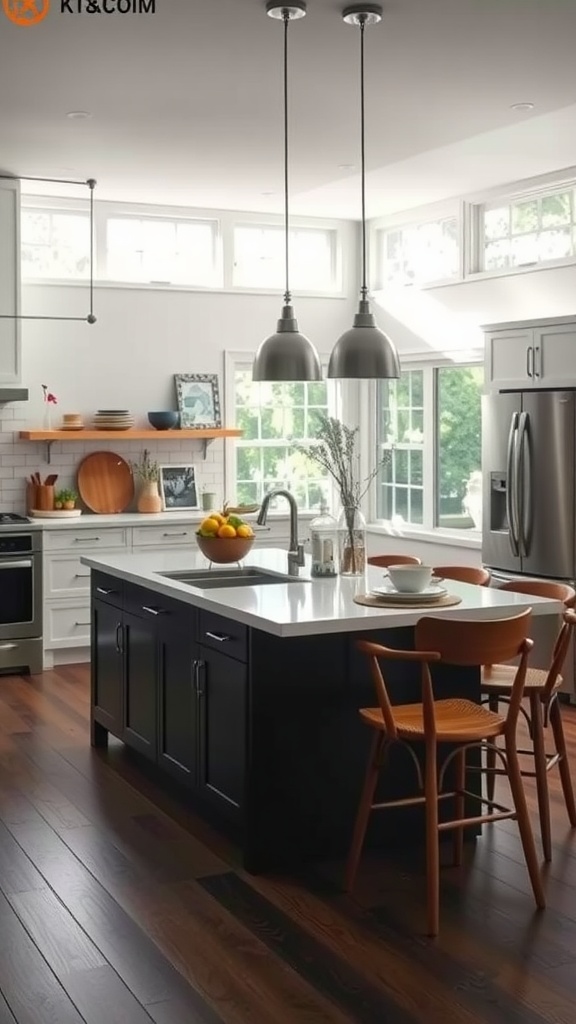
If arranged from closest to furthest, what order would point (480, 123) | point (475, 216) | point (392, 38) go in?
point (392, 38), point (480, 123), point (475, 216)

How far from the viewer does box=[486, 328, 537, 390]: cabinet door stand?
723 cm

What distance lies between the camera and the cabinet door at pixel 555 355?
6.94 metres

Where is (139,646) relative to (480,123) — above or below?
below

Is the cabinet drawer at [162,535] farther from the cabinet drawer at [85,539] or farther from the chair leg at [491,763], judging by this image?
the chair leg at [491,763]

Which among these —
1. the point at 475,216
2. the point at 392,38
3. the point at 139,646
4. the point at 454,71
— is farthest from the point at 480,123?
the point at 139,646

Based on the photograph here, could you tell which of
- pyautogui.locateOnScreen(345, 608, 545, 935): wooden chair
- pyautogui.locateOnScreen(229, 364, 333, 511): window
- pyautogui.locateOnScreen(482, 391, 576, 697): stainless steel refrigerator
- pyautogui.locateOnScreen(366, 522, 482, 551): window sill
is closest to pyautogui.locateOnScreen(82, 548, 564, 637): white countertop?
pyautogui.locateOnScreen(345, 608, 545, 935): wooden chair

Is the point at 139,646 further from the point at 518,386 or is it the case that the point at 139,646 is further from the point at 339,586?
the point at 518,386

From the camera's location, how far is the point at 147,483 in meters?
8.78

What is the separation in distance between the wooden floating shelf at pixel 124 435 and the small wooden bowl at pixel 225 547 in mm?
2991

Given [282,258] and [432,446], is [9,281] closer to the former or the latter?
[282,258]

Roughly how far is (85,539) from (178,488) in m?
1.09

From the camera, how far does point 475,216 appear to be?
8.44 meters

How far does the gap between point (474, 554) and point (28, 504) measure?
3.04 m

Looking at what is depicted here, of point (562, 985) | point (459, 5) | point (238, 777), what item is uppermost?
point (459, 5)
